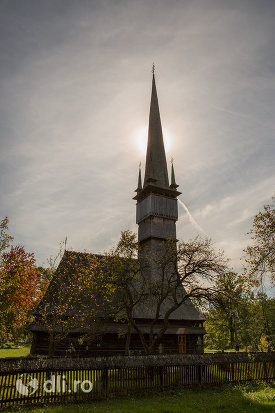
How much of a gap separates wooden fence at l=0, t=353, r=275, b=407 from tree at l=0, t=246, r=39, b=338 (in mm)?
8126

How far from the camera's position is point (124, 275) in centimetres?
1981

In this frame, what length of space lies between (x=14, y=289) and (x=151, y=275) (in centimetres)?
1582

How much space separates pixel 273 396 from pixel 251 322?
35.7m

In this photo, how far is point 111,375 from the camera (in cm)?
1332

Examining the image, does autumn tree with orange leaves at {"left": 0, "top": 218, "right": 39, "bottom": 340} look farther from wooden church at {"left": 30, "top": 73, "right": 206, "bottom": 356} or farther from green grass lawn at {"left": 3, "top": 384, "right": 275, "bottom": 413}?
green grass lawn at {"left": 3, "top": 384, "right": 275, "bottom": 413}

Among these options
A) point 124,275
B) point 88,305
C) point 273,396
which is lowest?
point 273,396

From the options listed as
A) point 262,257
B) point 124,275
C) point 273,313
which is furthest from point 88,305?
point 273,313

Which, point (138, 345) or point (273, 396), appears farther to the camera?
point (138, 345)

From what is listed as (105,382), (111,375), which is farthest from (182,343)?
(105,382)

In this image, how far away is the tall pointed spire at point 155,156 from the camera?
39.0 m

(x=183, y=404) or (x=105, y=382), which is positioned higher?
(x=105, y=382)

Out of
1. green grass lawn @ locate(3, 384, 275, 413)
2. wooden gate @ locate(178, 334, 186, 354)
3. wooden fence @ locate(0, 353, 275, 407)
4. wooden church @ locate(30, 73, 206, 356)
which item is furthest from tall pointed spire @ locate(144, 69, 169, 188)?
green grass lawn @ locate(3, 384, 275, 413)

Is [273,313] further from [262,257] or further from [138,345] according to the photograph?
[262,257]

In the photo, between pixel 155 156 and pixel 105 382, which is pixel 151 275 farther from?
pixel 105 382
